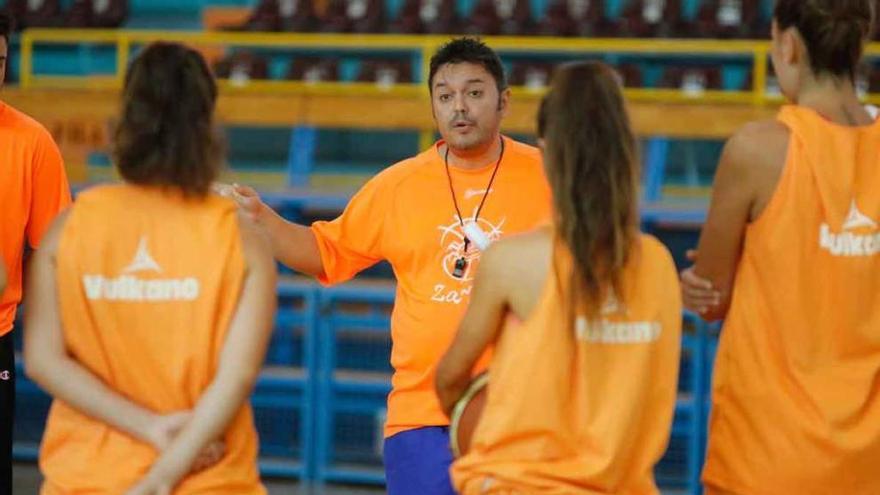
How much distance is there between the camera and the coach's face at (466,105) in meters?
4.09

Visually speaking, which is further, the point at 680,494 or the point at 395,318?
the point at 680,494

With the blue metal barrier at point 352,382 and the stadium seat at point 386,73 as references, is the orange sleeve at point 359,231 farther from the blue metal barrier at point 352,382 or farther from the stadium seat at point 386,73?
the stadium seat at point 386,73

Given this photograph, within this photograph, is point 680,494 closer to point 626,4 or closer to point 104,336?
point 104,336

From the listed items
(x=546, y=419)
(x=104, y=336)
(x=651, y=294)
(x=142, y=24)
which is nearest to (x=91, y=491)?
(x=104, y=336)

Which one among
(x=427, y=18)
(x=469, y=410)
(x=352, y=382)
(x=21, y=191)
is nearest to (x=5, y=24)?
(x=21, y=191)

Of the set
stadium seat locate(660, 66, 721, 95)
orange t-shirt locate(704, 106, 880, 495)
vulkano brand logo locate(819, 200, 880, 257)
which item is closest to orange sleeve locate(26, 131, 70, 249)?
orange t-shirt locate(704, 106, 880, 495)

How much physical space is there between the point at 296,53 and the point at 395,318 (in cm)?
930

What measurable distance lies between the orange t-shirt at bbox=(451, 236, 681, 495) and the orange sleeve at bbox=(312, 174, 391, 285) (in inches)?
51.0

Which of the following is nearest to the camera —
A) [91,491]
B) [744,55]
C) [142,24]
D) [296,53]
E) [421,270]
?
[91,491]

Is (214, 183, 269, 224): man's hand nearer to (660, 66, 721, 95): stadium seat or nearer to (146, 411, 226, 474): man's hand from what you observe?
(146, 411, 226, 474): man's hand

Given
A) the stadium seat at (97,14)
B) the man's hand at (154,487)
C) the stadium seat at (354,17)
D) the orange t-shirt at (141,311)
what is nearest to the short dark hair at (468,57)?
the orange t-shirt at (141,311)

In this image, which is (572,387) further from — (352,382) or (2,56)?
(352,382)

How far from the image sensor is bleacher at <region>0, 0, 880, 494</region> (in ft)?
24.1

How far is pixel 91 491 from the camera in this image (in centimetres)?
286
